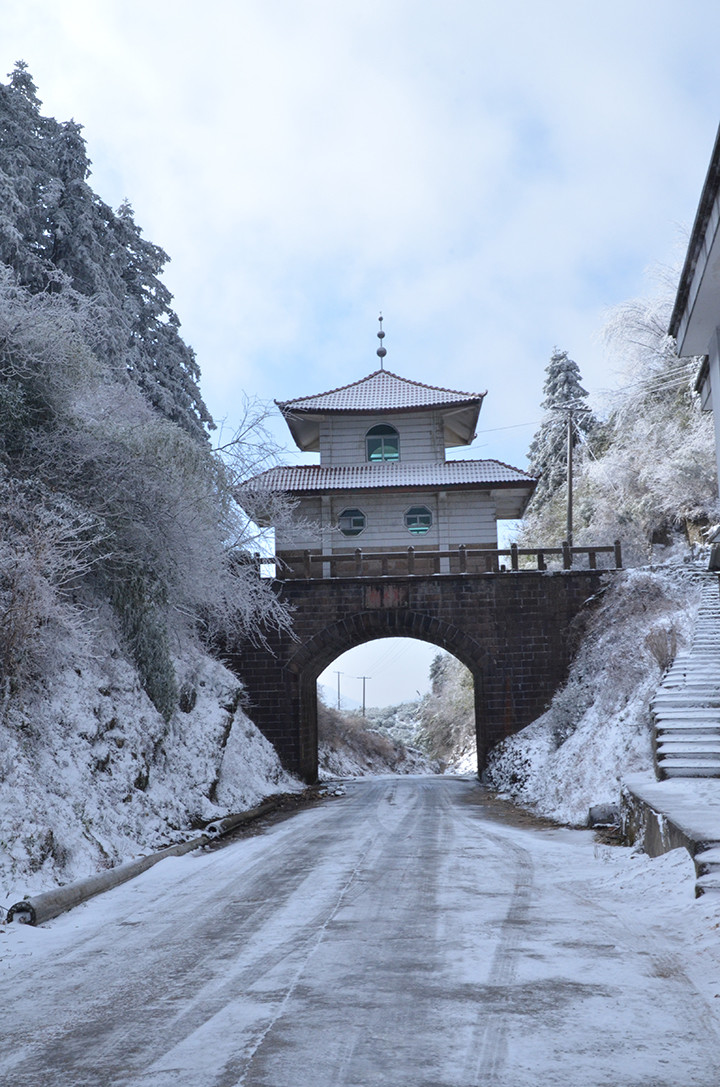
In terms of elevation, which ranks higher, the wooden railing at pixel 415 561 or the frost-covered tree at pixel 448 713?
the wooden railing at pixel 415 561

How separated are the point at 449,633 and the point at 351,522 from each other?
251 inches

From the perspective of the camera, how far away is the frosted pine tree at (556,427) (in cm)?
4462

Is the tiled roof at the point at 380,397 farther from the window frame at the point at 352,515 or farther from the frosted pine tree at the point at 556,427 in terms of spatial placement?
the frosted pine tree at the point at 556,427

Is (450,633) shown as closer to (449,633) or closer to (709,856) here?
(449,633)

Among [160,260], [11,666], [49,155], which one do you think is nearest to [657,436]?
[160,260]

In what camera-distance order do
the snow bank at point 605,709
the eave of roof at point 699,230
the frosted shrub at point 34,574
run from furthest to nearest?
the snow bank at point 605,709 < the frosted shrub at point 34,574 < the eave of roof at point 699,230

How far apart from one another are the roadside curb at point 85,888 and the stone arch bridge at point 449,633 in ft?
35.9

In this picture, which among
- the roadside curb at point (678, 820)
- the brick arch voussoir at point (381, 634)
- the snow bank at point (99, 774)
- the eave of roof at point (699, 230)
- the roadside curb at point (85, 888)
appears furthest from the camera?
the brick arch voussoir at point (381, 634)

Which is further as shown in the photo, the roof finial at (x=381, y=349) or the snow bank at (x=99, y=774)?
the roof finial at (x=381, y=349)

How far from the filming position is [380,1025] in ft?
12.4

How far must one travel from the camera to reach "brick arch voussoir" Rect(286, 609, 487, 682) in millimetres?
23062

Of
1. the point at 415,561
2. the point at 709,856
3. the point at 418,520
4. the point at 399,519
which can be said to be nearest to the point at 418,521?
the point at 418,520

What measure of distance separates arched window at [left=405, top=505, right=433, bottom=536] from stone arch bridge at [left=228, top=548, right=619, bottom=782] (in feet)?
15.6

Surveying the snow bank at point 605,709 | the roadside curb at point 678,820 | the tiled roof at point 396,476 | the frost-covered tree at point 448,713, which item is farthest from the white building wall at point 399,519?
the roadside curb at point 678,820
